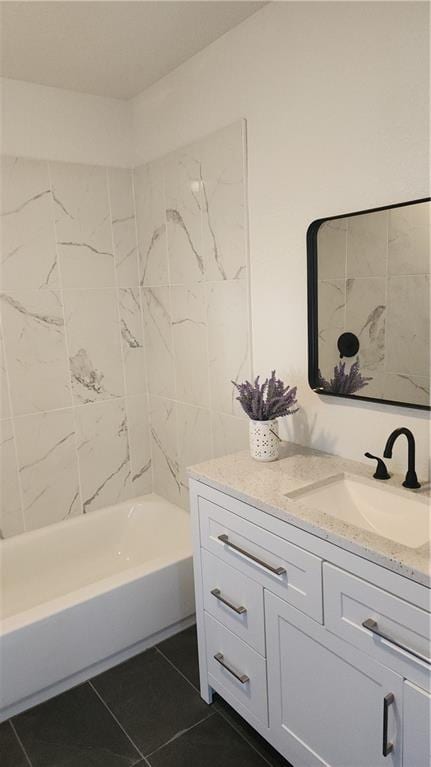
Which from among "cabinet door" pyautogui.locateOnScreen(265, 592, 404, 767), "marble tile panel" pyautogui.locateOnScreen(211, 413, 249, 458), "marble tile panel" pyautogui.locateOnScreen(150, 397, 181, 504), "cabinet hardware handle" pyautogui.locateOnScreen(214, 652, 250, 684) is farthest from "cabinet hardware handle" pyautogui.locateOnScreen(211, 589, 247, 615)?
"marble tile panel" pyautogui.locateOnScreen(150, 397, 181, 504)

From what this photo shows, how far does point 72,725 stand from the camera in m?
1.86

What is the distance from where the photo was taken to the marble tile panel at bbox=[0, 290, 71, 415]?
8.00 feet

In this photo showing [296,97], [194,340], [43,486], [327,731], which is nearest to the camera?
[327,731]

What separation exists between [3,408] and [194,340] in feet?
3.17

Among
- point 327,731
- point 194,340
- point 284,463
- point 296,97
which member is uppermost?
point 296,97

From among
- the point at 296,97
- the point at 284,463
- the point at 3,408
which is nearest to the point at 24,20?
the point at 296,97

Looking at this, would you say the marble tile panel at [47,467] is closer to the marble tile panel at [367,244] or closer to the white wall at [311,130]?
the white wall at [311,130]

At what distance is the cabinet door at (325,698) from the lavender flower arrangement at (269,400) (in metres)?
0.60

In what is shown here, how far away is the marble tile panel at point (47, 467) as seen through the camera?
2.56 meters

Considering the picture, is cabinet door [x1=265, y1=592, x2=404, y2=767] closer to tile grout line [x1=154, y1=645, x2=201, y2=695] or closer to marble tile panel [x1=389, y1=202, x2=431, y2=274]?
tile grout line [x1=154, y1=645, x2=201, y2=695]

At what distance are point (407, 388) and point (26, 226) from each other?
185 cm

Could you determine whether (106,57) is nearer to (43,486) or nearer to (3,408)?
(3,408)

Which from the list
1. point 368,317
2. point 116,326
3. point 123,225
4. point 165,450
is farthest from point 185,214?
point 165,450

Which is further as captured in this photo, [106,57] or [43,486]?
[43,486]
